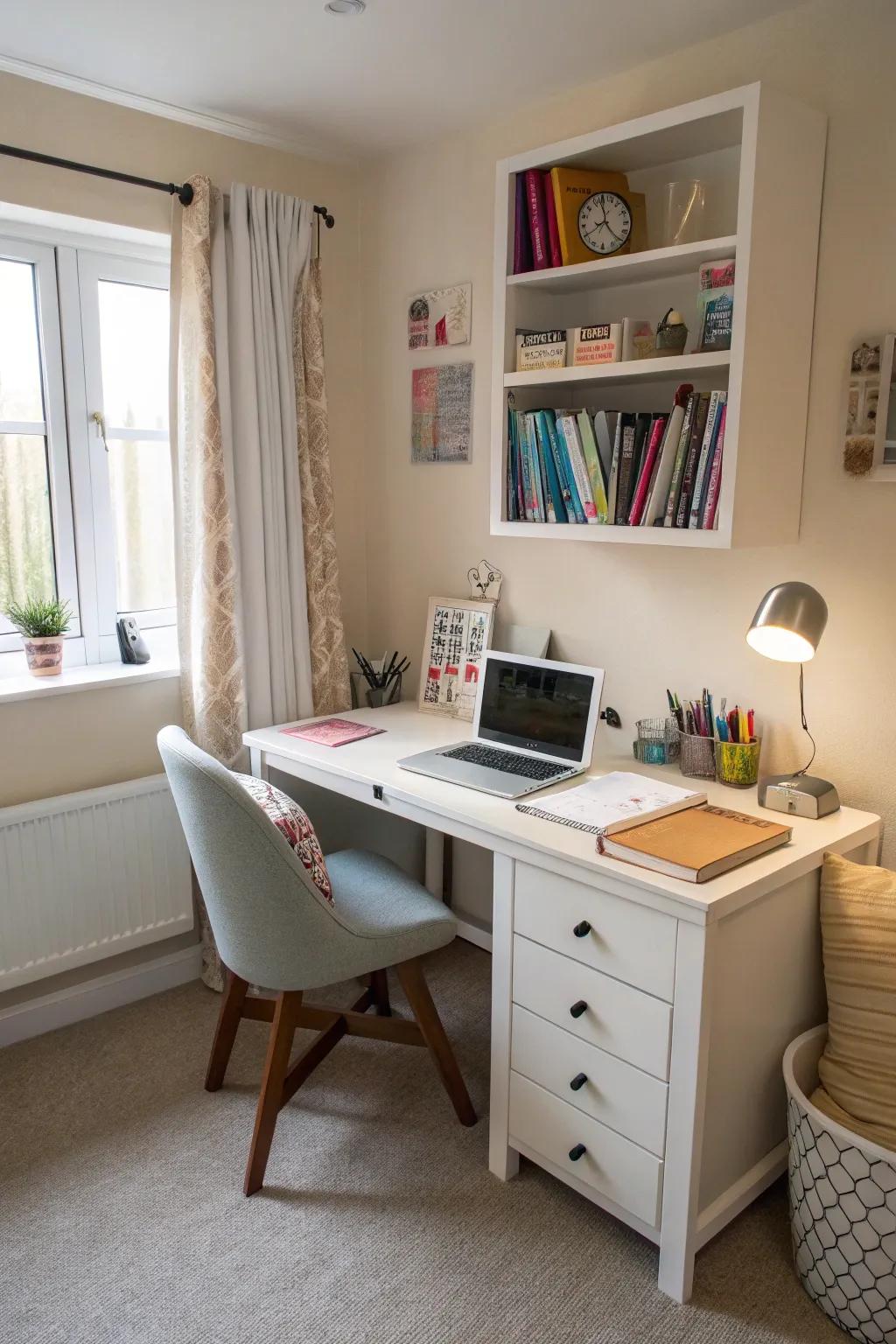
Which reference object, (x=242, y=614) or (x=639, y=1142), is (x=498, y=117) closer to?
(x=242, y=614)

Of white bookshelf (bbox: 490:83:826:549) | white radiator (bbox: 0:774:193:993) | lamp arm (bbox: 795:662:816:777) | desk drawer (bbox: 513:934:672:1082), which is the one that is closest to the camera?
desk drawer (bbox: 513:934:672:1082)

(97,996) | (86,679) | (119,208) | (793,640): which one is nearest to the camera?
(793,640)

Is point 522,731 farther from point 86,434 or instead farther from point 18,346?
point 18,346

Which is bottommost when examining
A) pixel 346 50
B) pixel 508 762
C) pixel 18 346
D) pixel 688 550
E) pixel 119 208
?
pixel 508 762

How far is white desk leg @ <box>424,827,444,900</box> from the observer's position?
2936 millimetres

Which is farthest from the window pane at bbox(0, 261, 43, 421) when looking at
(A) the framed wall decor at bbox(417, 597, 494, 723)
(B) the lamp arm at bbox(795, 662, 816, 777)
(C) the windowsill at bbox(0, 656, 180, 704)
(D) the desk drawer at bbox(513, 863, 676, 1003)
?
(B) the lamp arm at bbox(795, 662, 816, 777)

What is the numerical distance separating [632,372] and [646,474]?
22 cm

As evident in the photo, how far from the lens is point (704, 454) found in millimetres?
1917

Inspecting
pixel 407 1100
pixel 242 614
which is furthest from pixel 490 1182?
pixel 242 614

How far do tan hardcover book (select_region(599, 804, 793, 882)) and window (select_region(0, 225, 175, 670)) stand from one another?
169cm

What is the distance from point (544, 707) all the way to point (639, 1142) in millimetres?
962

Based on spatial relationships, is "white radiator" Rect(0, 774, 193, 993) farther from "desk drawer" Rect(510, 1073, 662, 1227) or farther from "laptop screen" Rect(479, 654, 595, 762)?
"desk drawer" Rect(510, 1073, 662, 1227)

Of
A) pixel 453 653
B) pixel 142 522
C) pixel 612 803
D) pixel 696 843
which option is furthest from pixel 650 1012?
pixel 142 522

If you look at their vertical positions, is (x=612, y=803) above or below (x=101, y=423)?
below
